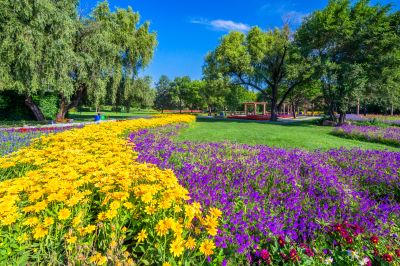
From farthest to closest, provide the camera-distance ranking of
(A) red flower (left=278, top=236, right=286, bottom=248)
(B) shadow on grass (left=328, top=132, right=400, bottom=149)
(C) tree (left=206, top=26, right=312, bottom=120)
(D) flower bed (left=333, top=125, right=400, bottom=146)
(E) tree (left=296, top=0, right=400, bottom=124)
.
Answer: (C) tree (left=206, top=26, right=312, bottom=120) < (E) tree (left=296, top=0, right=400, bottom=124) < (D) flower bed (left=333, top=125, right=400, bottom=146) < (B) shadow on grass (left=328, top=132, right=400, bottom=149) < (A) red flower (left=278, top=236, right=286, bottom=248)

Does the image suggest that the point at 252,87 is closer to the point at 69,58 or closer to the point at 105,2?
the point at 105,2

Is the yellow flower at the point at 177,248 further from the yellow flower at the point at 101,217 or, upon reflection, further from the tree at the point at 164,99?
the tree at the point at 164,99

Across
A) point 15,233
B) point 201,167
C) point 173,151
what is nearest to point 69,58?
point 173,151

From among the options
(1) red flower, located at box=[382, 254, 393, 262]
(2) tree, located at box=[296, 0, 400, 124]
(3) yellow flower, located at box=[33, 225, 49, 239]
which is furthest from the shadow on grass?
(3) yellow flower, located at box=[33, 225, 49, 239]

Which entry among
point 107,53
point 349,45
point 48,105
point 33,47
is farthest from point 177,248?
point 48,105

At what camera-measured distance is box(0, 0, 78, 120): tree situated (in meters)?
14.4

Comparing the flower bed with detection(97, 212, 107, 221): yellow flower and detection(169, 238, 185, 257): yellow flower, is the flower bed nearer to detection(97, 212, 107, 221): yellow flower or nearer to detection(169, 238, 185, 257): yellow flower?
detection(169, 238, 185, 257): yellow flower

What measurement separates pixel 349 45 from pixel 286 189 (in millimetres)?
21011

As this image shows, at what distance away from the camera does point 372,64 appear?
18953mm

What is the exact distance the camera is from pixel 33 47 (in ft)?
48.7

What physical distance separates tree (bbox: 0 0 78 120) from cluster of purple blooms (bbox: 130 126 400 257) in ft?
44.6

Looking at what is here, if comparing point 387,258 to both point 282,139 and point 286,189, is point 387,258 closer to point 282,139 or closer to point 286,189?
point 286,189

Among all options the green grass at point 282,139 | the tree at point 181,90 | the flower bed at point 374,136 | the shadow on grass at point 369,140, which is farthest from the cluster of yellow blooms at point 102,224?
the tree at point 181,90

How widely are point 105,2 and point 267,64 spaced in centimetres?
1964
